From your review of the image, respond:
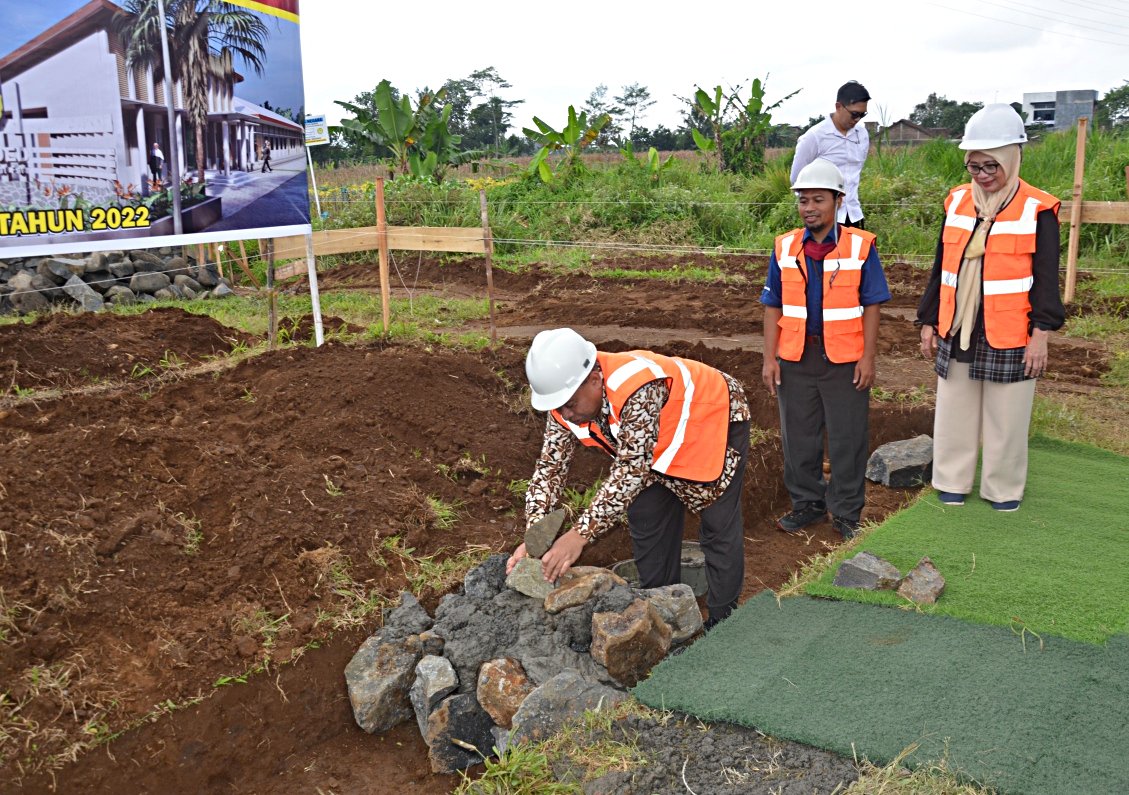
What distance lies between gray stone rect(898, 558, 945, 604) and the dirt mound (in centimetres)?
568

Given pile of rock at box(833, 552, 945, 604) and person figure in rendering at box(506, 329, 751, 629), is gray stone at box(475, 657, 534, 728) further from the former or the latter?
pile of rock at box(833, 552, 945, 604)

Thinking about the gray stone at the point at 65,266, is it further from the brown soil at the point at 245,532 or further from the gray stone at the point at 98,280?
the brown soil at the point at 245,532

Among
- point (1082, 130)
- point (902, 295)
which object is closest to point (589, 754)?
point (902, 295)

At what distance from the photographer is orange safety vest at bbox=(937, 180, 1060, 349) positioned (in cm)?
451

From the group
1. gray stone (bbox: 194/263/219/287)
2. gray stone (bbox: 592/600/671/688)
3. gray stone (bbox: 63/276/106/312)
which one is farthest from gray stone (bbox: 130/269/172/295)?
gray stone (bbox: 592/600/671/688)

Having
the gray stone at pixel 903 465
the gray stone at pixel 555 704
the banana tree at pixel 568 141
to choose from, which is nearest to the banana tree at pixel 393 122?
the banana tree at pixel 568 141

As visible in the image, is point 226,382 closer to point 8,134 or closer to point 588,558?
point 8,134

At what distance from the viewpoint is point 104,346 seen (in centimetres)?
730

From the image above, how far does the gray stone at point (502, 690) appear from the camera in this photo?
3.49m

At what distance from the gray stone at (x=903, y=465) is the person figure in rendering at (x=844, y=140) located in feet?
4.81

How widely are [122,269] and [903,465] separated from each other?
9.66 meters

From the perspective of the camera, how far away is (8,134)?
5.61 m

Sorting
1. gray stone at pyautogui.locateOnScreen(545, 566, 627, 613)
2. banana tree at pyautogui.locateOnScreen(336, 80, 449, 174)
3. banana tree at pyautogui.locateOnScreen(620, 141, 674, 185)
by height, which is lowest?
gray stone at pyautogui.locateOnScreen(545, 566, 627, 613)

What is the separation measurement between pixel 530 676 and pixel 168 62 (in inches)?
198
